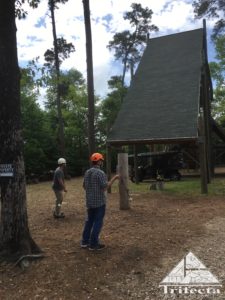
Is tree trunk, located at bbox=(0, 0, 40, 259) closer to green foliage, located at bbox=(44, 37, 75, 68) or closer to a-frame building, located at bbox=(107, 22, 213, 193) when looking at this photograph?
a-frame building, located at bbox=(107, 22, 213, 193)

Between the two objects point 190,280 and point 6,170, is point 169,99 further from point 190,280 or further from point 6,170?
point 190,280

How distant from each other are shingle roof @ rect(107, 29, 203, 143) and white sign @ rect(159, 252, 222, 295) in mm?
11129

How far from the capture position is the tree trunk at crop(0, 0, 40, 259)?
7.43 meters

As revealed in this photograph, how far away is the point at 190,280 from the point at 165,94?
53.5 ft

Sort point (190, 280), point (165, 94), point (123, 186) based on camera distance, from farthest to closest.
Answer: point (165, 94), point (123, 186), point (190, 280)

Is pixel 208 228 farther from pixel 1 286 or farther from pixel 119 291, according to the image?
pixel 1 286


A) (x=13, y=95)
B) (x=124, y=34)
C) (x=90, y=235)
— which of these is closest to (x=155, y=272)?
(x=90, y=235)

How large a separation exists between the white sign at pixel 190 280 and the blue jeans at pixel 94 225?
164 centimetres

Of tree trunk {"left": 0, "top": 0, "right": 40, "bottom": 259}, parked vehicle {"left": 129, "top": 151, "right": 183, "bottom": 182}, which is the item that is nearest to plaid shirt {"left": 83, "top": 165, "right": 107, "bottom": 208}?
tree trunk {"left": 0, "top": 0, "right": 40, "bottom": 259}

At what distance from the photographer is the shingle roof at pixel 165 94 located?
19219 mm

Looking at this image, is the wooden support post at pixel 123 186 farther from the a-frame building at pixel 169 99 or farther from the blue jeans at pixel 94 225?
the a-frame building at pixel 169 99

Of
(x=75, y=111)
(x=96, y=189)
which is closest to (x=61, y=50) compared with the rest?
(x=75, y=111)

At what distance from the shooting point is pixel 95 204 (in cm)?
791

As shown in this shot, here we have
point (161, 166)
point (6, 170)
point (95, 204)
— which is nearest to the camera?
point (6, 170)
